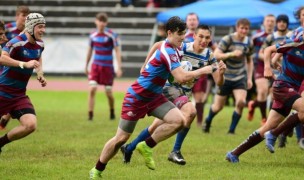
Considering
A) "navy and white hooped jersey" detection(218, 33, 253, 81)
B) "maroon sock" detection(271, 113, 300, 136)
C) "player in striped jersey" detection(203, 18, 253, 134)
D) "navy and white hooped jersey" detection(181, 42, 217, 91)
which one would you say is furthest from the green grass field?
"navy and white hooped jersey" detection(181, 42, 217, 91)

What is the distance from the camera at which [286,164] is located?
35.2ft

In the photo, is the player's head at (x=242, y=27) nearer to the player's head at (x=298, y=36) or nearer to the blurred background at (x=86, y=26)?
the player's head at (x=298, y=36)

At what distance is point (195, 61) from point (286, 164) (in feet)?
7.05

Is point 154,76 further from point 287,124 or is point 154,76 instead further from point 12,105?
point 287,124

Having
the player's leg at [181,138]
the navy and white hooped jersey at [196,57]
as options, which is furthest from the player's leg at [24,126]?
the navy and white hooped jersey at [196,57]

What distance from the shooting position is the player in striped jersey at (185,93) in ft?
35.2

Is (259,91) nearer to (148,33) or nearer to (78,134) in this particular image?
(78,134)

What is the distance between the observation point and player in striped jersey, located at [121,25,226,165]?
35.2 ft

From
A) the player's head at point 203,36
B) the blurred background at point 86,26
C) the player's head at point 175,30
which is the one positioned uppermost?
the player's head at point 175,30

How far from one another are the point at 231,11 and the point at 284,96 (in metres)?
11.2

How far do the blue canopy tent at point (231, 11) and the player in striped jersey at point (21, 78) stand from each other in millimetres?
11029

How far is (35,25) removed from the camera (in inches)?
410

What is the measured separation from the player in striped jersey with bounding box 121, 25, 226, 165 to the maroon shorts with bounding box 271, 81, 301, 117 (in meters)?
0.76

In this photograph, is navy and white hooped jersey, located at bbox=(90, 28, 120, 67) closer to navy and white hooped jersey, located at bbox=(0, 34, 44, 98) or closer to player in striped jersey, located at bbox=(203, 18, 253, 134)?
player in striped jersey, located at bbox=(203, 18, 253, 134)
